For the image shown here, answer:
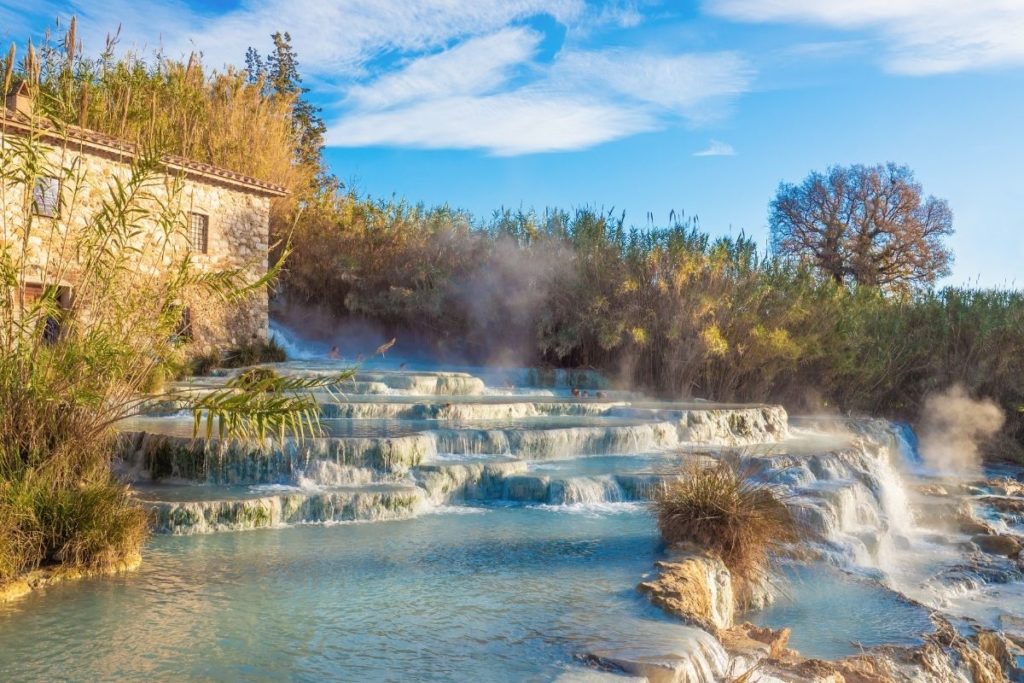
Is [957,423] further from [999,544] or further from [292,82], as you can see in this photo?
[292,82]

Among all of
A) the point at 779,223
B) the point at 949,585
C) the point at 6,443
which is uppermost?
the point at 779,223

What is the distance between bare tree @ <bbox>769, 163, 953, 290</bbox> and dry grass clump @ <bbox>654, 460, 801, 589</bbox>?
24.9 metres

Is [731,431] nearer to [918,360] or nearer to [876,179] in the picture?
[918,360]

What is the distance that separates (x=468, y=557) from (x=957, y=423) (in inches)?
590

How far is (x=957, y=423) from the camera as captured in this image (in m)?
18.3

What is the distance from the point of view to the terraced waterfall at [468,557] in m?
4.68

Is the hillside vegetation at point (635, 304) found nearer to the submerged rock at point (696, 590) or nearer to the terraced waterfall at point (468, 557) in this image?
the terraced waterfall at point (468, 557)

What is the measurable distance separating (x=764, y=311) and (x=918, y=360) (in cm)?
385

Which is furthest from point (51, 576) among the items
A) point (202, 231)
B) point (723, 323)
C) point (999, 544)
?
point (723, 323)

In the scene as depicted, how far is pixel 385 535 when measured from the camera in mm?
7477

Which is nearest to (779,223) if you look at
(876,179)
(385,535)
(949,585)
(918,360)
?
(876,179)

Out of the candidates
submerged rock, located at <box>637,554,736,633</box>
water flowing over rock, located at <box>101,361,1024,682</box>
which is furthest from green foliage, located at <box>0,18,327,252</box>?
submerged rock, located at <box>637,554,736,633</box>

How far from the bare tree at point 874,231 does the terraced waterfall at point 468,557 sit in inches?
755

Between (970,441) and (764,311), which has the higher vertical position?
(764,311)
